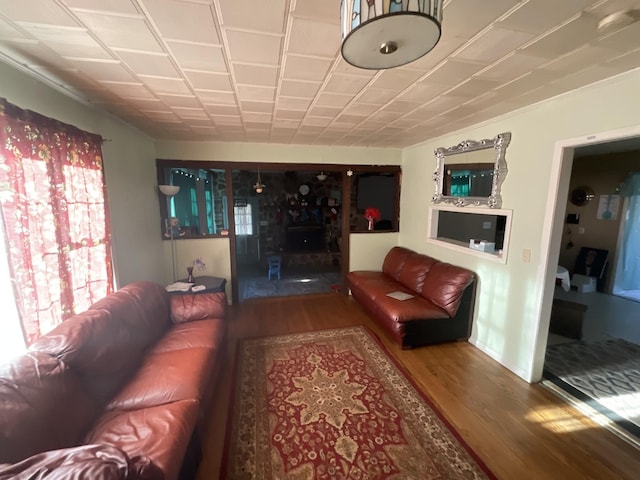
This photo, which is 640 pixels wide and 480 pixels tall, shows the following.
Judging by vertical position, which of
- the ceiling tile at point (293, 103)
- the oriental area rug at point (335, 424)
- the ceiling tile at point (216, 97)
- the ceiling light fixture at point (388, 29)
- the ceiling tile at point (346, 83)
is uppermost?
the ceiling tile at point (293, 103)

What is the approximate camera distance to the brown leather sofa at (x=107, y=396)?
3.05 feet

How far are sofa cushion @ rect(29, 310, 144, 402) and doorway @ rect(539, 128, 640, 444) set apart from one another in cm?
324

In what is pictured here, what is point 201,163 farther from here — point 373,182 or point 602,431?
point 602,431

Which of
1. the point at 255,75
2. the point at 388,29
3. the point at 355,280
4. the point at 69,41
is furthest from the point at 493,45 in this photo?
the point at 355,280

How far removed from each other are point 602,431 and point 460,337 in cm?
124

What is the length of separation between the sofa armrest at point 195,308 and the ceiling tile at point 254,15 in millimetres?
2227

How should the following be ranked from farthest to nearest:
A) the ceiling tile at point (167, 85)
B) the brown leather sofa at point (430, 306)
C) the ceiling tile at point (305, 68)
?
the brown leather sofa at point (430, 306) < the ceiling tile at point (167, 85) < the ceiling tile at point (305, 68)

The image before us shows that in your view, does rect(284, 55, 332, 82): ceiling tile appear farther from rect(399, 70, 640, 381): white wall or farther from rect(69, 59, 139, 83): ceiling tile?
rect(399, 70, 640, 381): white wall

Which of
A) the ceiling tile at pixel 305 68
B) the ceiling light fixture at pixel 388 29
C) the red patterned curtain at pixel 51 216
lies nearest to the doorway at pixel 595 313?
the ceiling light fixture at pixel 388 29

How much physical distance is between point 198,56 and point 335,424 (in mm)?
2521

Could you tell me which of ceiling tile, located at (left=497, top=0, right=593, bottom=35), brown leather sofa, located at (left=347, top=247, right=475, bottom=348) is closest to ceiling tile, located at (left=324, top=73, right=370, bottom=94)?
ceiling tile, located at (left=497, top=0, right=593, bottom=35)

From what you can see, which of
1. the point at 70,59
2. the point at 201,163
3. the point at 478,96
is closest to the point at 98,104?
the point at 70,59

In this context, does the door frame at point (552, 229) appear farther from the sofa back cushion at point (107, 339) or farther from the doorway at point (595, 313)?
the sofa back cushion at point (107, 339)

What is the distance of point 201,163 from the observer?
366 cm
